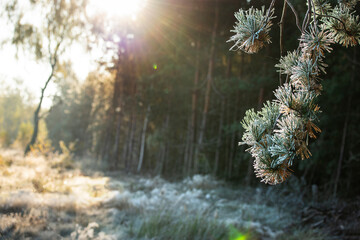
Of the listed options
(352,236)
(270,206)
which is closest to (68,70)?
(270,206)

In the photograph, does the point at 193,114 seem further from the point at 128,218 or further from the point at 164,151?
the point at 128,218

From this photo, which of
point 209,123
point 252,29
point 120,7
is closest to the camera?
point 252,29

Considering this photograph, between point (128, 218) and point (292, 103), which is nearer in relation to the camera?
point (292, 103)

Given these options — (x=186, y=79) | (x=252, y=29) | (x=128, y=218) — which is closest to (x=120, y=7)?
(x=186, y=79)

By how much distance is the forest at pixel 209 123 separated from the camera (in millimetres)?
1795

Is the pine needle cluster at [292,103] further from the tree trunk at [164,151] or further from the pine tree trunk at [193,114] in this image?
the tree trunk at [164,151]

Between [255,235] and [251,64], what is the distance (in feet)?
29.5

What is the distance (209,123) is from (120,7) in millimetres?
7981

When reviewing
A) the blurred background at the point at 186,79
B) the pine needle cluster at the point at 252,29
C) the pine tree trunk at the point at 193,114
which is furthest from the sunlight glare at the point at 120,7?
the pine needle cluster at the point at 252,29

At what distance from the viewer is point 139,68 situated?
16516 mm

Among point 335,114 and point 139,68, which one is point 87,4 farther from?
point 335,114

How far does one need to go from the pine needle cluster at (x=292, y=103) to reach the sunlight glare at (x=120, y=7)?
11.8 m

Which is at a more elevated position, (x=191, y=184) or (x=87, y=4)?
(x=87, y=4)

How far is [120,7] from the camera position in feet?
49.2
